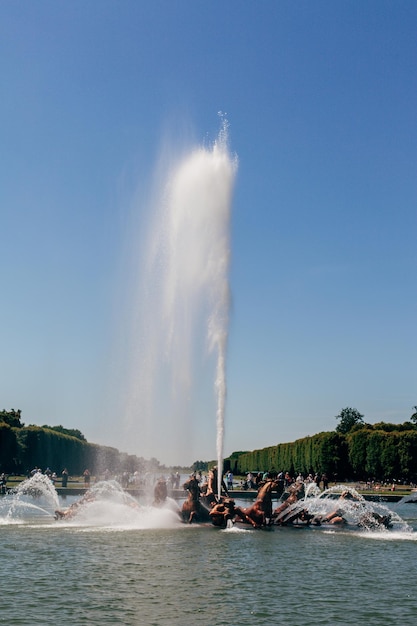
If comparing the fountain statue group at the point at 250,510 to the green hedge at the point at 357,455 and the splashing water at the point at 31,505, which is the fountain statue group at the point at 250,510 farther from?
the green hedge at the point at 357,455

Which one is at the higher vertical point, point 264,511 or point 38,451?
point 38,451

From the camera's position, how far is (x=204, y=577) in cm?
1752

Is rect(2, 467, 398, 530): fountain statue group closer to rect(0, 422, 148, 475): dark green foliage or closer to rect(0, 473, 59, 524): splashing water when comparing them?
rect(0, 473, 59, 524): splashing water

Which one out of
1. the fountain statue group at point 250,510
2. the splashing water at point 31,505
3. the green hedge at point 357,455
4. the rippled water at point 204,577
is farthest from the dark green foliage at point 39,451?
the rippled water at point 204,577

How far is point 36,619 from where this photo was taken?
13.3 meters

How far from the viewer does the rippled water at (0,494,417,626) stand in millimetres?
13859

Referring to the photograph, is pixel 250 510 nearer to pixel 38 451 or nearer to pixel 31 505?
pixel 31 505

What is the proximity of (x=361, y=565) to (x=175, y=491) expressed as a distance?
32.3m

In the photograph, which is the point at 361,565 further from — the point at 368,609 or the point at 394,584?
the point at 368,609

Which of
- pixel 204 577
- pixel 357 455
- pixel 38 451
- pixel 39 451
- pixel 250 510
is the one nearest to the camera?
pixel 204 577

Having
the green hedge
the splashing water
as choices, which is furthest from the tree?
the splashing water

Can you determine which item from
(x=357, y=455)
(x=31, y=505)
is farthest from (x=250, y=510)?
(x=357, y=455)

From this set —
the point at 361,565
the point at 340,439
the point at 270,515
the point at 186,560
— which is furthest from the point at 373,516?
the point at 340,439

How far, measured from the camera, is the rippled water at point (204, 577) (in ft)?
45.5
